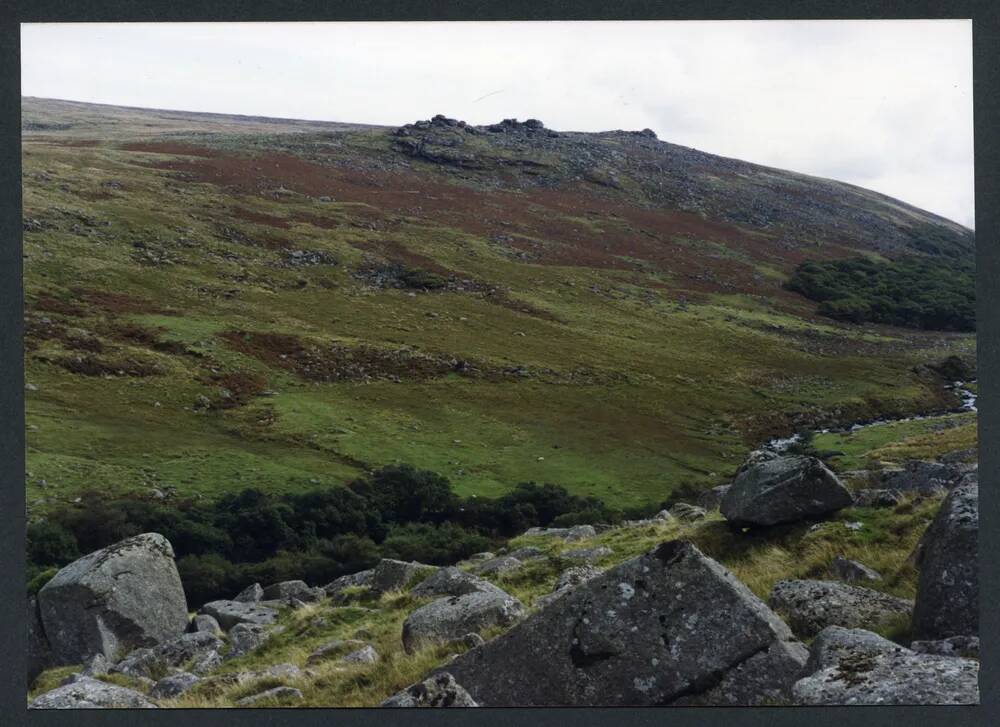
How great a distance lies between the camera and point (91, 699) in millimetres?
9914

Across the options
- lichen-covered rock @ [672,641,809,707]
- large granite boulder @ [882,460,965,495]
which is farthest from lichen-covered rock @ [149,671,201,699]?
large granite boulder @ [882,460,965,495]

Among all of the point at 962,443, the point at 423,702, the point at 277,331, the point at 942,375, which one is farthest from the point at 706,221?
the point at 423,702

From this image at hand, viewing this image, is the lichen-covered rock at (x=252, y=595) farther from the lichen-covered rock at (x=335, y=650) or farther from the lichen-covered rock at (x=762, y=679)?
the lichen-covered rock at (x=762, y=679)

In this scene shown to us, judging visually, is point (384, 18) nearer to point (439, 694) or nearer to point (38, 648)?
point (439, 694)

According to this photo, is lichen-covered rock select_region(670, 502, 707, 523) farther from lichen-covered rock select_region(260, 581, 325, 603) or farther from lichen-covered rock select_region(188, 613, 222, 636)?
lichen-covered rock select_region(188, 613, 222, 636)

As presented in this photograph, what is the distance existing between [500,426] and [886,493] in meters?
18.9

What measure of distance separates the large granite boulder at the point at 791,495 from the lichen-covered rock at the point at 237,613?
33.1 ft

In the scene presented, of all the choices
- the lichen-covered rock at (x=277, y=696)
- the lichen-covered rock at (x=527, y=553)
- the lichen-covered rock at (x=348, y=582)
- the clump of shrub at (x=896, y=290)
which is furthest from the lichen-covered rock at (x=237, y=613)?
the clump of shrub at (x=896, y=290)

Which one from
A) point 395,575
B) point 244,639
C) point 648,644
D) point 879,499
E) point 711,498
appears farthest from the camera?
point 711,498

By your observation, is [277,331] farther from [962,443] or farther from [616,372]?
[962,443]

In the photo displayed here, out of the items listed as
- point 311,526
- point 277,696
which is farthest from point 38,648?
point 311,526

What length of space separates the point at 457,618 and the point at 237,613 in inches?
314

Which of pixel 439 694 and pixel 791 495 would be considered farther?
pixel 791 495

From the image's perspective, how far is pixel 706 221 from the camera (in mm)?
34562
